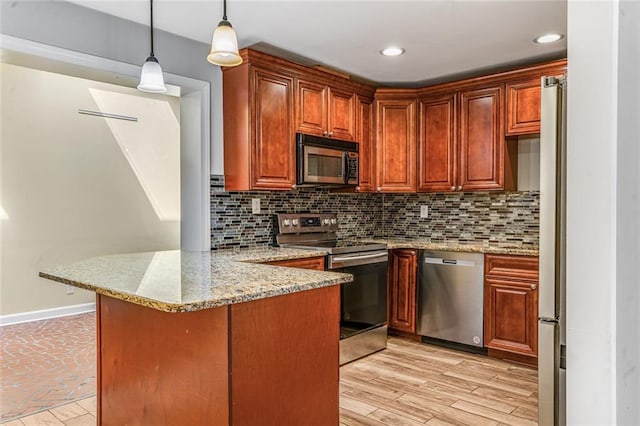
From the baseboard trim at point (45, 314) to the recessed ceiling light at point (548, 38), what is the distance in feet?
16.7

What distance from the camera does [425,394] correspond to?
2836 millimetres

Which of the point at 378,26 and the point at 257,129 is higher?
the point at 378,26

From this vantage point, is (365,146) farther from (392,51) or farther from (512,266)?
(512,266)

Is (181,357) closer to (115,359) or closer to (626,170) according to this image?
(115,359)

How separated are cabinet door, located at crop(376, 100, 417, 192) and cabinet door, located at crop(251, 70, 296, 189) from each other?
1043 millimetres

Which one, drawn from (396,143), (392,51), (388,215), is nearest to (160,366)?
(392,51)

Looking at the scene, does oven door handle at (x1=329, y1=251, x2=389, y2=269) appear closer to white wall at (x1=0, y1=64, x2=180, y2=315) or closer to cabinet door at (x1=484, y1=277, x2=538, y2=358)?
cabinet door at (x1=484, y1=277, x2=538, y2=358)

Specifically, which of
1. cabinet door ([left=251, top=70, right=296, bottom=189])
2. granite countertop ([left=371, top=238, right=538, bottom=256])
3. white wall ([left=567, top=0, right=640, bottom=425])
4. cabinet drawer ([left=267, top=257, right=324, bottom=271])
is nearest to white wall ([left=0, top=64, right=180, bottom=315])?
cabinet door ([left=251, top=70, right=296, bottom=189])

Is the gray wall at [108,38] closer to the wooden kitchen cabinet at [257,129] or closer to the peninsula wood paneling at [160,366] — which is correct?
A: the wooden kitchen cabinet at [257,129]

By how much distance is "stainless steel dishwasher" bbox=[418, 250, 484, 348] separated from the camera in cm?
356

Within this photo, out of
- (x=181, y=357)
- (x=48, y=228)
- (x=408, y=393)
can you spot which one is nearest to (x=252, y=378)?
(x=181, y=357)

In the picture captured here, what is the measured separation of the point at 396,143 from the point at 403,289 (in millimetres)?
1302

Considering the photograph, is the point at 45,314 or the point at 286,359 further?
the point at 45,314

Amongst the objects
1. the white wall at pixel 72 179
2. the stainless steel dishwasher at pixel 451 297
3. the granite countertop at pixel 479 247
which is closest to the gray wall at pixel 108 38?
the granite countertop at pixel 479 247
